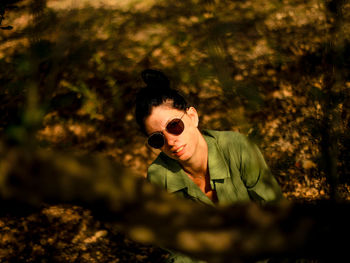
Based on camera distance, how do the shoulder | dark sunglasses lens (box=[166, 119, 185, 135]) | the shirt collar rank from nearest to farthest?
dark sunglasses lens (box=[166, 119, 185, 135]), the shirt collar, the shoulder

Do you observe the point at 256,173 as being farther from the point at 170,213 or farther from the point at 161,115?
the point at 170,213

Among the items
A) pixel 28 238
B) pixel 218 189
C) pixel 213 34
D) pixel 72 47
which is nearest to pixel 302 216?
pixel 218 189

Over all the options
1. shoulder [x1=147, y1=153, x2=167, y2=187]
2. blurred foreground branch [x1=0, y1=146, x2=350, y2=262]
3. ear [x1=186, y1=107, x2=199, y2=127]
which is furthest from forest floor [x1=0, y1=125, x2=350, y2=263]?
blurred foreground branch [x1=0, y1=146, x2=350, y2=262]

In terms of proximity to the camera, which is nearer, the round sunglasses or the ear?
the round sunglasses

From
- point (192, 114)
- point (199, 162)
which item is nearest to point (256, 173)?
point (199, 162)

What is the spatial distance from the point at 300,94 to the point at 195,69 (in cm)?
173

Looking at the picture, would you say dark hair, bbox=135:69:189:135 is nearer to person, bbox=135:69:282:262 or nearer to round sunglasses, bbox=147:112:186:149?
person, bbox=135:69:282:262

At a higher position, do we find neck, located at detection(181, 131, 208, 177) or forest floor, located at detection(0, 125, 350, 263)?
neck, located at detection(181, 131, 208, 177)

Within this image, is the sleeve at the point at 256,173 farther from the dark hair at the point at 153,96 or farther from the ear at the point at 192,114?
the dark hair at the point at 153,96

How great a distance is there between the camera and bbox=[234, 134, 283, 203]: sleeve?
8.89 feet

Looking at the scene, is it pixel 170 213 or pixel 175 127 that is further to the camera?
pixel 175 127

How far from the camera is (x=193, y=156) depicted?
267 cm

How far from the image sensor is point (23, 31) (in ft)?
20.8

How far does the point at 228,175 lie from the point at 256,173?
245mm
